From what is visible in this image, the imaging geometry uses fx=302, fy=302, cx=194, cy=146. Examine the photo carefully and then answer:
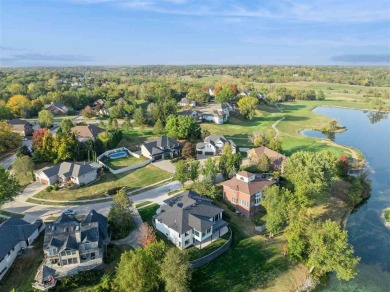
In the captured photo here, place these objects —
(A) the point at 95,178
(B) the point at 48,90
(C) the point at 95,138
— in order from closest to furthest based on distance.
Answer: (A) the point at 95,178 → (C) the point at 95,138 → (B) the point at 48,90

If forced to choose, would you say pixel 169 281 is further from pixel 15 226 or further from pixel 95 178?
pixel 95 178

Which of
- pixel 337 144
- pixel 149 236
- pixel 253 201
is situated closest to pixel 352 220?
pixel 253 201

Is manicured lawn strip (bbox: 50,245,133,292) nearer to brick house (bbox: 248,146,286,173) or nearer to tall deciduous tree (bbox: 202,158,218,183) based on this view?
tall deciduous tree (bbox: 202,158,218,183)

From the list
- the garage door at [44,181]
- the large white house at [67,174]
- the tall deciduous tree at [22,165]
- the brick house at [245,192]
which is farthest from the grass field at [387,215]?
the tall deciduous tree at [22,165]

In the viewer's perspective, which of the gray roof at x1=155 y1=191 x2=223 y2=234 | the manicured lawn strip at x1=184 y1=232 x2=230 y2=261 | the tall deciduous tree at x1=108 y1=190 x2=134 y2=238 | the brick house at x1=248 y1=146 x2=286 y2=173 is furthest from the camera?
the brick house at x1=248 y1=146 x2=286 y2=173

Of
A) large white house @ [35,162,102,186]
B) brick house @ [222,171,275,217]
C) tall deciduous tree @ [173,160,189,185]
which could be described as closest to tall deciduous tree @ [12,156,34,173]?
large white house @ [35,162,102,186]

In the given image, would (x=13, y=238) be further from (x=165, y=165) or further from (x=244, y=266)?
(x=165, y=165)
